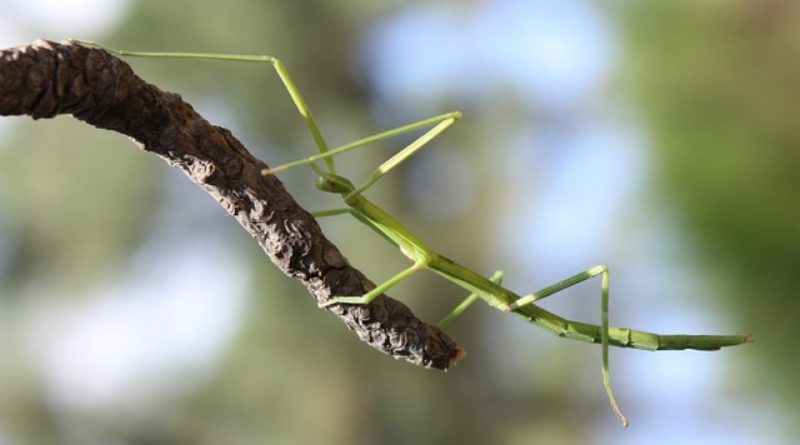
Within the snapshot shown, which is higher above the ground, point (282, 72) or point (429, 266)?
point (282, 72)

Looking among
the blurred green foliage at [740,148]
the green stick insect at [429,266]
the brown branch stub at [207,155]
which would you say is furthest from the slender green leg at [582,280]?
the blurred green foliage at [740,148]

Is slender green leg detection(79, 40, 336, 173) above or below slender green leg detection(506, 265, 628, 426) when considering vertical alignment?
above

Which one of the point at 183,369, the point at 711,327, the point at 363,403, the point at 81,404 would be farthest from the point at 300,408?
the point at 711,327

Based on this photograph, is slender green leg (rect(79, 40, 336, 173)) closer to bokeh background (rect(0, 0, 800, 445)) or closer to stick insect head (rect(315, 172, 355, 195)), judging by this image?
stick insect head (rect(315, 172, 355, 195))

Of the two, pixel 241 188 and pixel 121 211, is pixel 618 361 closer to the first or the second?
pixel 121 211

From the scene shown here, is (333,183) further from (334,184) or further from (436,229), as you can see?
(436,229)

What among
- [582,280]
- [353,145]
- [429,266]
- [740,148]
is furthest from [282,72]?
[740,148]

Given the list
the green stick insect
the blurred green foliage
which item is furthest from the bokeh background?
the green stick insect
